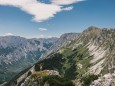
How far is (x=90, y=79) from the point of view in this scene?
75562 millimetres

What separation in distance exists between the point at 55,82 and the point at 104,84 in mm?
41511

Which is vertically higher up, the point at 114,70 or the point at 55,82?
the point at 114,70

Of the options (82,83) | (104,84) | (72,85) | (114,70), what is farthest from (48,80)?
(104,84)

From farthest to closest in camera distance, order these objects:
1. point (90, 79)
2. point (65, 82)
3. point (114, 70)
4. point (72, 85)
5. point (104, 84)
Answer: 1. point (65, 82)
2. point (72, 85)
3. point (90, 79)
4. point (114, 70)
5. point (104, 84)

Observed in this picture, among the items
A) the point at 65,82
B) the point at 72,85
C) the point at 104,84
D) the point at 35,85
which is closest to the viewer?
the point at 104,84

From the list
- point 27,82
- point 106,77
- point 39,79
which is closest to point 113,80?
point 106,77

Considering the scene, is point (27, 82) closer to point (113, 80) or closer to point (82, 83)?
point (82, 83)

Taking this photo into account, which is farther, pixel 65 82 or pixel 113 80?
pixel 65 82

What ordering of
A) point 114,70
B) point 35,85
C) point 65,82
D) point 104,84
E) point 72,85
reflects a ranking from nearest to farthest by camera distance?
point 104,84
point 114,70
point 72,85
point 65,82
point 35,85

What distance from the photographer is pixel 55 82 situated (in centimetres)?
9450

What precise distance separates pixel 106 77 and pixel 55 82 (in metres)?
39.4

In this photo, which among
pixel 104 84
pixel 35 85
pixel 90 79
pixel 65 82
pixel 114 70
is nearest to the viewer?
pixel 104 84

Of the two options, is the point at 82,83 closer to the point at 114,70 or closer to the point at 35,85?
the point at 114,70

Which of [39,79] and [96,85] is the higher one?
[96,85]
